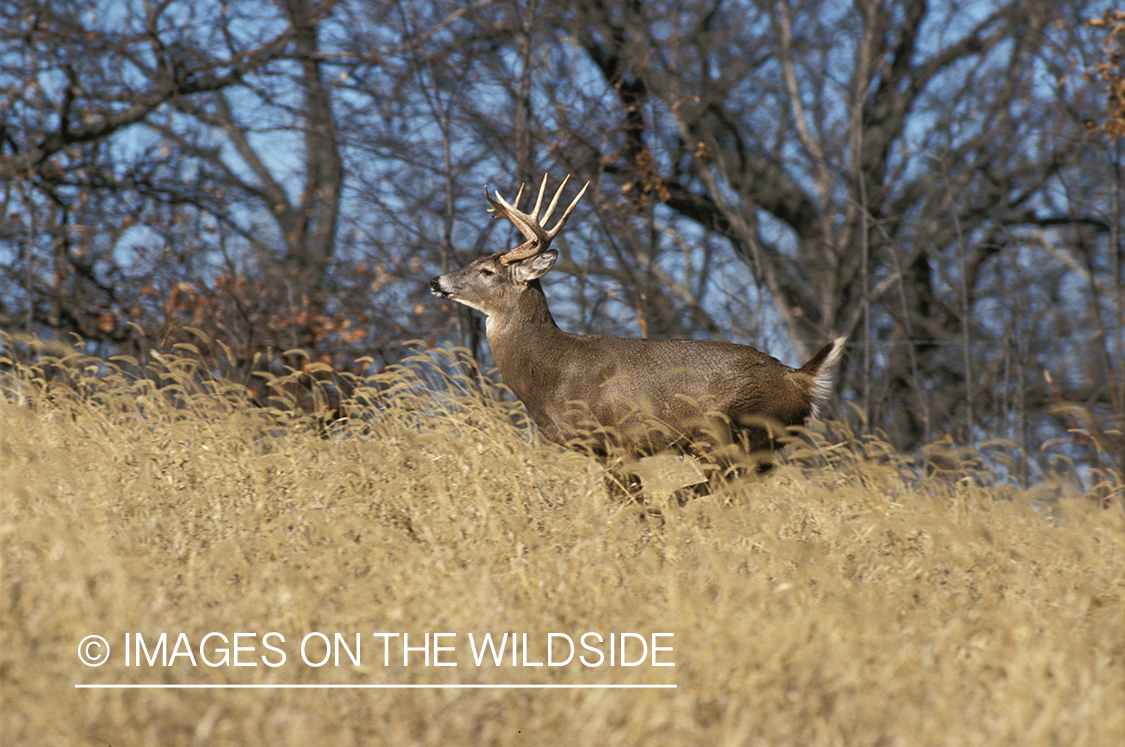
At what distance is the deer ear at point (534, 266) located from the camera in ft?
19.9

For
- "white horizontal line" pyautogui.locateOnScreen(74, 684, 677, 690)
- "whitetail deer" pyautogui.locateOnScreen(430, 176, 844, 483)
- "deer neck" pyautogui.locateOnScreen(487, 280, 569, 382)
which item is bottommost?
"white horizontal line" pyautogui.locateOnScreen(74, 684, 677, 690)

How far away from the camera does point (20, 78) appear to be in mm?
11156

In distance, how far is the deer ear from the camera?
606 cm

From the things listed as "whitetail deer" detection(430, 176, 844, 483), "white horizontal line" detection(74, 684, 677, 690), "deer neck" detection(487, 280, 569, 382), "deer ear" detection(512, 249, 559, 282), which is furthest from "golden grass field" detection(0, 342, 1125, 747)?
"deer ear" detection(512, 249, 559, 282)

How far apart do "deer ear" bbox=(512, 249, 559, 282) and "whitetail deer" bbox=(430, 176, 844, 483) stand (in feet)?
1.68

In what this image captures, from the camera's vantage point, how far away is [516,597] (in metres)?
3.48

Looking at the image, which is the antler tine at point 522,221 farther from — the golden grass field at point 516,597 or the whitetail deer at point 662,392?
the golden grass field at point 516,597

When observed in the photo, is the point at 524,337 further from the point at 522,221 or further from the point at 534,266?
the point at 522,221

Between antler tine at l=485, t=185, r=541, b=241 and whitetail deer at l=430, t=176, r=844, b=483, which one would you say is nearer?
whitetail deer at l=430, t=176, r=844, b=483

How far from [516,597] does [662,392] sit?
2020mm

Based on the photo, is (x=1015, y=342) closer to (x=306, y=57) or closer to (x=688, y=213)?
(x=688, y=213)

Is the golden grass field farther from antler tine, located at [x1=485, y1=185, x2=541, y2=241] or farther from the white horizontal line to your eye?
antler tine, located at [x1=485, y1=185, x2=541, y2=241]

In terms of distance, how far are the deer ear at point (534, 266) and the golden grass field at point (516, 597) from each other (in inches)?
47.9

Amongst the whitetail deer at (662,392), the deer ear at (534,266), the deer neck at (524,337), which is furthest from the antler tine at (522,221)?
the whitetail deer at (662,392)
